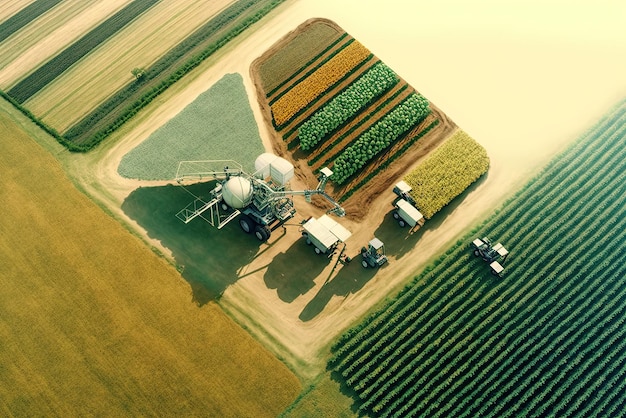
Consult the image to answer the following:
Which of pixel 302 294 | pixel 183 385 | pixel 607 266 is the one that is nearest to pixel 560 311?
pixel 607 266

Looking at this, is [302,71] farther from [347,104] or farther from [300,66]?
[347,104]

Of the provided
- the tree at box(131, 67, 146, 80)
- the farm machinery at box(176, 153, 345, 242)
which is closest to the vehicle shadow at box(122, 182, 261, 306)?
the farm machinery at box(176, 153, 345, 242)

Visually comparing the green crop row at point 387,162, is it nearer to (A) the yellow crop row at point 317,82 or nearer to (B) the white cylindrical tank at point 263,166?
(B) the white cylindrical tank at point 263,166

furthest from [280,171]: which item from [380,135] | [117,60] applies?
[117,60]

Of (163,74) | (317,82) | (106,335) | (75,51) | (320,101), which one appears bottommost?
(106,335)

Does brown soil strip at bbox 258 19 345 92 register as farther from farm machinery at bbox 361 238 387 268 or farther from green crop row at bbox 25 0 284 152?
farm machinery at bbox 361 238 387 268

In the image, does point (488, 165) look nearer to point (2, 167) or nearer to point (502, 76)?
point (502, 76)
